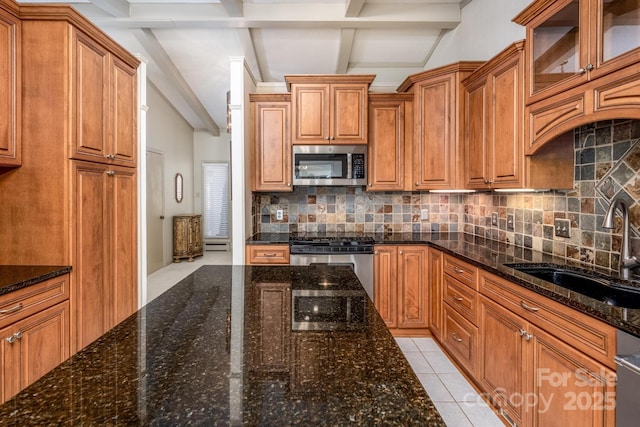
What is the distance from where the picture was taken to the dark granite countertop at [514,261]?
4.04 ft

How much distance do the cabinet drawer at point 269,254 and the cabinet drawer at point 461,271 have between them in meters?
1.43

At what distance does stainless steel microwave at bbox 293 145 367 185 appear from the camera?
3449 mm

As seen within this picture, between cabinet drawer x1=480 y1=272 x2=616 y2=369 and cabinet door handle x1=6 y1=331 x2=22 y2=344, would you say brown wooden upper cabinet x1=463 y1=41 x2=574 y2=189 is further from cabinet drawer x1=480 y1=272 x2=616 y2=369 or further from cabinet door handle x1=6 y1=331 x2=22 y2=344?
cabinet door handle x1=6 y1=331 x2=22 y2=344

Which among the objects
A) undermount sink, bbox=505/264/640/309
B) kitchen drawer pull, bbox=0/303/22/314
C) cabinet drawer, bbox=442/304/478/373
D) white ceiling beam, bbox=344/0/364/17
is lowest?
cabinet drawer, bbox=442/304/478/373

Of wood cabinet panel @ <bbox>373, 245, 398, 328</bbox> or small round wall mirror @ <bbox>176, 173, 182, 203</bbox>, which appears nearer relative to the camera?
wood cabinet panel @ <bbox>373, 245, 398, 328</bbox>

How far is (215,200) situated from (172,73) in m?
3.42

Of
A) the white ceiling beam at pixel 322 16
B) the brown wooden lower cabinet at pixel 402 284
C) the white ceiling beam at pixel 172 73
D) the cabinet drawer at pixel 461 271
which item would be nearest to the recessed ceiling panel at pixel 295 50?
the white ceiling beam at pixel 322 16

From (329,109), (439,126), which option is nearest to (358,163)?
(329,109)

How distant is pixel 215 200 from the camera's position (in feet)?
26.8

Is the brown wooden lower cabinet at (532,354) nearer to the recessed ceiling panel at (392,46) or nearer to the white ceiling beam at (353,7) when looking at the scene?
the white ceiling beam at (353,7)

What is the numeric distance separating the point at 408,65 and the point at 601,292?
11.0ft

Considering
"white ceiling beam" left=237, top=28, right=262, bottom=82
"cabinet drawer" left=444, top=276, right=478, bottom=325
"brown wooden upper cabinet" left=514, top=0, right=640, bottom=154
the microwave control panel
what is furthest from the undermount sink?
"white ceiling beam" left=237, top=28, right=262, bottom=82

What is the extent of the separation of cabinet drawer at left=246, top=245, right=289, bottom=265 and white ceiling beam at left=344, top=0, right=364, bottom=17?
90.6 inches

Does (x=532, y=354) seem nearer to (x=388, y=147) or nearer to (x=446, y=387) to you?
(x=446, y=387)
